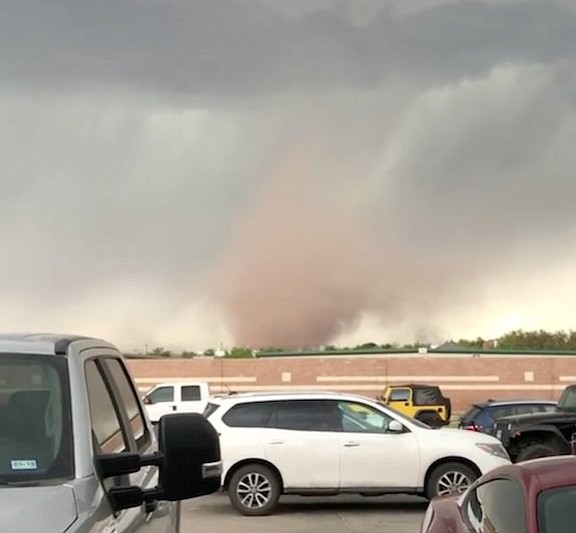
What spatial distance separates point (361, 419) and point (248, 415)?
176cm

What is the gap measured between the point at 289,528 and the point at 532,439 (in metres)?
6.86

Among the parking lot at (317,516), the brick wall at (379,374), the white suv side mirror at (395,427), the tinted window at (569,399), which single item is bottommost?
the parking lot at (317,516)

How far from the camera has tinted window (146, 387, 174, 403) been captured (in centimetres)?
3253

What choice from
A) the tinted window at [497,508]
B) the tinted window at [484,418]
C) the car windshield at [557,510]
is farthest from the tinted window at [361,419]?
the car windshield at [557,510]

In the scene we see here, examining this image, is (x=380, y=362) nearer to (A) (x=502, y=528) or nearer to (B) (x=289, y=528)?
(B) (x=289, y=528)

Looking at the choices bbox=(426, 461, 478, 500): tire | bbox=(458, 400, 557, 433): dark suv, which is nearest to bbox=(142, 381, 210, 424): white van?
bbox=(458, 400, 557, 433): dark suv

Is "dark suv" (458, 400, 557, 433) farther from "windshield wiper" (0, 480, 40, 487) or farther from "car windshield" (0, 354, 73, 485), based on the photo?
"windshield wiper" (0, 480, 40, 487)

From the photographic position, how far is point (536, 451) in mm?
18016

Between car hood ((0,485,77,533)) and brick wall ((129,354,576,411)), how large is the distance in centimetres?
4748

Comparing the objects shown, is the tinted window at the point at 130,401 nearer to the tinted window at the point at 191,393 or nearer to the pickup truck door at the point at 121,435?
the pickup truck door at the point at 121,435

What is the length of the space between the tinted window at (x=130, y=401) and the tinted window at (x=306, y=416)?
31.7 ft

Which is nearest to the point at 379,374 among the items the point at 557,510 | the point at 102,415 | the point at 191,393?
the point at 191,393

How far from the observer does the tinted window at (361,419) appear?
14.6 meters

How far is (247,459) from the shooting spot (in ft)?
47.1
